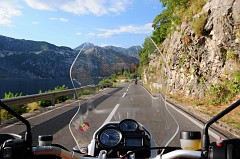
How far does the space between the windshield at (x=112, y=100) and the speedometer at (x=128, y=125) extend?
165 millimetres

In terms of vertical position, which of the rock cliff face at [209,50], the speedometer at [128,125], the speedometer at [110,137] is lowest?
the speedometer at [110,137]

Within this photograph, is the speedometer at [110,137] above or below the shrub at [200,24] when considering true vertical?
below

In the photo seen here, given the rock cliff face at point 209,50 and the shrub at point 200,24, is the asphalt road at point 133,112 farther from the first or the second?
the shrub at point 200,24

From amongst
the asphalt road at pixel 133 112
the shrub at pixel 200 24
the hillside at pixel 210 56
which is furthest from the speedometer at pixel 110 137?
the shrub at pixel 200 24

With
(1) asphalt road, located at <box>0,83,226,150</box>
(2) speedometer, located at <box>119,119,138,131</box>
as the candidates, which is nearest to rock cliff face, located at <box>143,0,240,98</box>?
(1) asphalt road, located at <box>0,83,226,150</box>

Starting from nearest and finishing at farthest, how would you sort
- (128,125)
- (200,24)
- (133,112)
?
(128,125), (133,112), (200,24)

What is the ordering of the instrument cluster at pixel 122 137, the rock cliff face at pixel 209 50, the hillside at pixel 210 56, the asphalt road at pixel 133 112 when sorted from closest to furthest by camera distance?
1. the instrument cluster at pixel 122 137
2. the asphalt road at pixel 133 112
3. the hillside at pixel 210 56
4. the rock cliff face at pixel 209 50

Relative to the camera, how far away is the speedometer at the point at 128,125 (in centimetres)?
309

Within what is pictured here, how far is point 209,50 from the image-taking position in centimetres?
2188

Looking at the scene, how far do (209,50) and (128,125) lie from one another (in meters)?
19.8

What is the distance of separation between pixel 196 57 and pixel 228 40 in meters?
4.62

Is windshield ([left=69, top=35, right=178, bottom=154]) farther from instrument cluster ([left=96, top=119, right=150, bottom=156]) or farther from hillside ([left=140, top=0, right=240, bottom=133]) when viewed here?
hillside ([left=140, top=0, right=240, bottom=133])

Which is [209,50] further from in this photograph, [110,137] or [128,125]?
[110,137]

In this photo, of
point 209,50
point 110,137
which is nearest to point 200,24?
point 209,50
